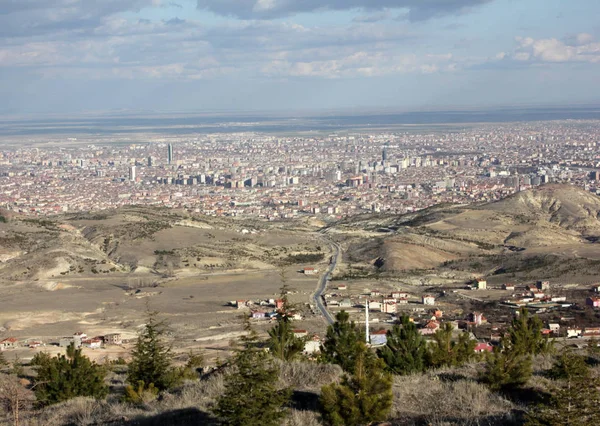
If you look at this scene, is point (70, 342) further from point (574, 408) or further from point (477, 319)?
point (574, 408)

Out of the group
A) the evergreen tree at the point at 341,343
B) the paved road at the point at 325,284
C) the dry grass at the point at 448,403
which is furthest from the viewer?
the paved road at the point at 325,284

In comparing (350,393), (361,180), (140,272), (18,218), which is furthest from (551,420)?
(361,180)

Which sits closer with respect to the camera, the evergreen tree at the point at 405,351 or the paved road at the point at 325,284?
the evergreen tree at the point at 405,351

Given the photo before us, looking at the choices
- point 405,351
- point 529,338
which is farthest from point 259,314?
point 405,351

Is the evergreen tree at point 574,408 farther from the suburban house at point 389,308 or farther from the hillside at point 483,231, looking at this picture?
the hillside at point 483,231

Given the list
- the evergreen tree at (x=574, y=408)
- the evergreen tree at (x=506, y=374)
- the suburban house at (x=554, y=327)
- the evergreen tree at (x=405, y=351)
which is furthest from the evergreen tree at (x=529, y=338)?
the evergreen tree at (x=574, y=408)

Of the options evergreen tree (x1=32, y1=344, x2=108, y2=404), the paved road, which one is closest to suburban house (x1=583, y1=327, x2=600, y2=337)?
the paved road
